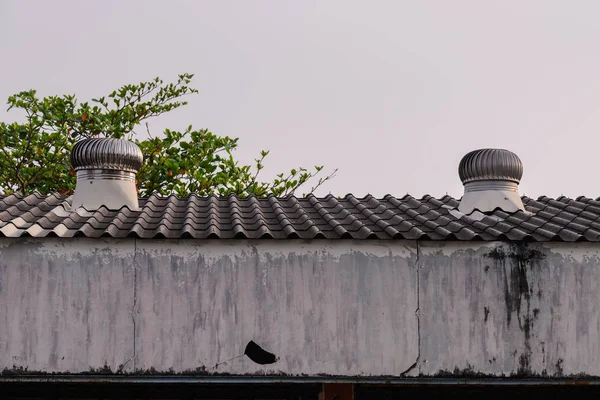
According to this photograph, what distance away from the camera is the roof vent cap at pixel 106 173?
12328mm

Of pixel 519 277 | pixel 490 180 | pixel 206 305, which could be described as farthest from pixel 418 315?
pixel 490 180

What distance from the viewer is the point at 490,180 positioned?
12930 mm

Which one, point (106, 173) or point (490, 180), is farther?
point (490, 180)

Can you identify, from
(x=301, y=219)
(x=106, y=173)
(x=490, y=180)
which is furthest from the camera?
(x=490, y=180)

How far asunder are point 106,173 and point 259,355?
3817mm

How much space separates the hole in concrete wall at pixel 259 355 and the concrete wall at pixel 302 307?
0.06 metres

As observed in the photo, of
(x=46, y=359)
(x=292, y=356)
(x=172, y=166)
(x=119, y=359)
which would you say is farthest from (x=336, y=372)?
(x=172, y=166)

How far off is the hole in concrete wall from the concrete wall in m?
0.06

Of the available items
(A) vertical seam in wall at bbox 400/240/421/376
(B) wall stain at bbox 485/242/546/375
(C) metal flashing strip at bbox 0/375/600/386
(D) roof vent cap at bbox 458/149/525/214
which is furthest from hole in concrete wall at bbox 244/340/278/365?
(D) roof vent cap at bbox 458/149/525/214

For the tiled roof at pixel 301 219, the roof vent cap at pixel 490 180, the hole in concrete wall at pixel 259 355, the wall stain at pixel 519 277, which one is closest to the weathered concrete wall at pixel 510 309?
the wall stain at pixel 519 277

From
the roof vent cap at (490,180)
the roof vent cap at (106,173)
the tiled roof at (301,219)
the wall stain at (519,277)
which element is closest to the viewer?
the tiled roof at (301,219)

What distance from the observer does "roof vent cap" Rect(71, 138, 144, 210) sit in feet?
40.4

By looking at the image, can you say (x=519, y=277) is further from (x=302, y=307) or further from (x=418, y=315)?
(x=302, y=307)

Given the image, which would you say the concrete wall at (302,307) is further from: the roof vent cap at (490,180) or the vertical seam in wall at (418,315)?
the roof vent cap at (490,180)
